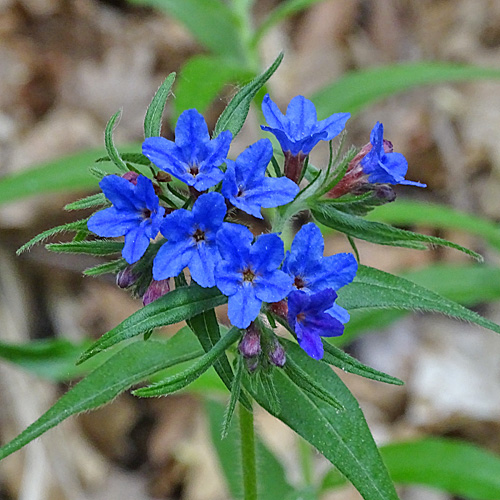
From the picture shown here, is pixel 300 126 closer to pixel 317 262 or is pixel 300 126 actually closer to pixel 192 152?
pixel 192 152

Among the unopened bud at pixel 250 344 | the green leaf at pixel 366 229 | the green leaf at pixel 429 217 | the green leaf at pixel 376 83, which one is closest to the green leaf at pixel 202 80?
the green leaf at pixel 376 83

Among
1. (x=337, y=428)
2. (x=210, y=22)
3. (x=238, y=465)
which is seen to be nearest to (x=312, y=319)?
(x=337, y=428)

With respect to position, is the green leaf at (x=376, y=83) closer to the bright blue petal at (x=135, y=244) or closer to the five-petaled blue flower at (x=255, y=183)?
the five-petaled blue flower at (x=255, y=183)

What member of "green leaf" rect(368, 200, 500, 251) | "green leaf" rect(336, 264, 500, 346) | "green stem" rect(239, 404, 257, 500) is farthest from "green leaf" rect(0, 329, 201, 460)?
"green leaf" rect(368, 200, 500, 251)

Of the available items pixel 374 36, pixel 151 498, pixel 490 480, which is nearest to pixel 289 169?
pixel 490 480

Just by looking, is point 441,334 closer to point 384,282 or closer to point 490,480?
point 490,480

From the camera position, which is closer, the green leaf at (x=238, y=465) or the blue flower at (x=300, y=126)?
the blue flower at (x=300, y=126)

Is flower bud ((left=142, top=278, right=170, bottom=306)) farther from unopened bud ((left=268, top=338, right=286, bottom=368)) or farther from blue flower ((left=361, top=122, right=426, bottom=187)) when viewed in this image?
blue flower ((left=361, top=122, right=426, bottom=187))

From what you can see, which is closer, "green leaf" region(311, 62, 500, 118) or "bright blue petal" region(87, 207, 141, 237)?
"bright blue petal" region(87, 207, 141, 237)
